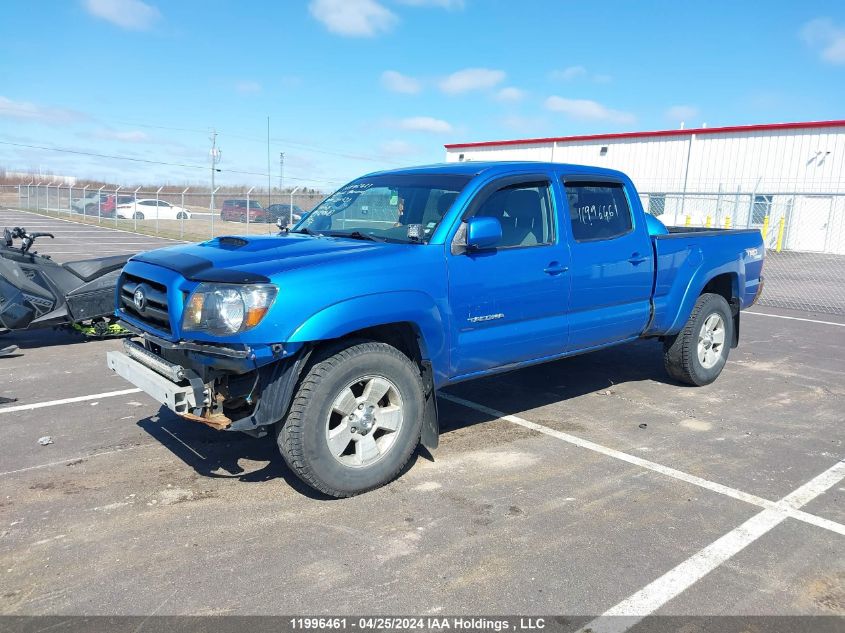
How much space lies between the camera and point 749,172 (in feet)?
94.8

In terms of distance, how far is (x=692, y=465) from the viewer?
475cm

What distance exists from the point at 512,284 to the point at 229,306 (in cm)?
195

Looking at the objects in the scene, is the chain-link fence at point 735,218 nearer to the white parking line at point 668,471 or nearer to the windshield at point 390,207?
the windshield at point 390,207

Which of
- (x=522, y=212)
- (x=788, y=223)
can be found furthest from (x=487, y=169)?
(x=788, y=223)

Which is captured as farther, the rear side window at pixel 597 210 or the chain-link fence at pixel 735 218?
the chain-link fence at pixel 735 218

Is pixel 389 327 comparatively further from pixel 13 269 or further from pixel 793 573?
pixel 13 269

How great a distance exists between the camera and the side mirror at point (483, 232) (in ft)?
14.4

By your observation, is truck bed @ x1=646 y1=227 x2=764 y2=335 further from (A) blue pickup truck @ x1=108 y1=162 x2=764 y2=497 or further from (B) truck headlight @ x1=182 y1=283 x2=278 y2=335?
(B) truck headlight @ x1=182 y1=283 x2=278 y2=335

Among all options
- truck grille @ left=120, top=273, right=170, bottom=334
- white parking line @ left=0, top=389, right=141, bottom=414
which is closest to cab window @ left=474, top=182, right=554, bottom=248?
truck grille @ left=120, top=273, right=170, bottom=334

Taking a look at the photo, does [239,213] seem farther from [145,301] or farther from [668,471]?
[668,471]

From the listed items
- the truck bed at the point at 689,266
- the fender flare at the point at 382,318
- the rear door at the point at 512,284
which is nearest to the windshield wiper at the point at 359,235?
the rear door at the point at 512,284

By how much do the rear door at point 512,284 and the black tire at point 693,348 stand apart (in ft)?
5.93

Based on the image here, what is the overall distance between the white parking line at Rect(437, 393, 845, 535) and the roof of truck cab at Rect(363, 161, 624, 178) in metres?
2.00

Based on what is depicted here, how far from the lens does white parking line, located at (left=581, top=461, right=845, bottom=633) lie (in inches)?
117
